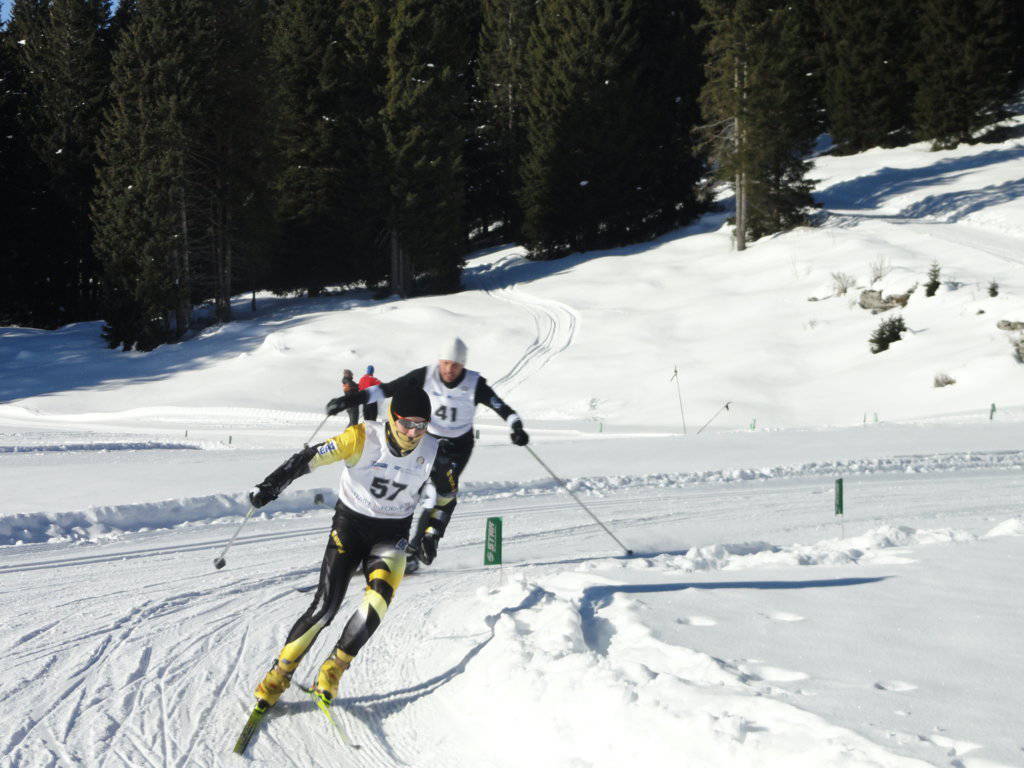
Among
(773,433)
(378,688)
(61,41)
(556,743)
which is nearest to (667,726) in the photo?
(556,743)

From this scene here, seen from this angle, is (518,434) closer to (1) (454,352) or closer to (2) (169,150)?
(1) (454,352)

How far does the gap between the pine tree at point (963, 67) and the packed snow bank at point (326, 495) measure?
40.9 meters

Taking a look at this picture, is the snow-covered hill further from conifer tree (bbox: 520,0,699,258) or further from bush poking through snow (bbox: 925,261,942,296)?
conifer tree (bbox: 520,0,699,258)

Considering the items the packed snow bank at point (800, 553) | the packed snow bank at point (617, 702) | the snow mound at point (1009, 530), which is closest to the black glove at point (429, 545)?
the packed snow bank at point (617, 702)

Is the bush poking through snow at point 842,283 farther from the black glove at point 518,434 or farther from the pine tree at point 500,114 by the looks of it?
the black glove at point 518,434

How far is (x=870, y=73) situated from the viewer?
5578 cm

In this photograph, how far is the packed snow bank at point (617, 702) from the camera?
4.27 metres

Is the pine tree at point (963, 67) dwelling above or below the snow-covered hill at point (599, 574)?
above

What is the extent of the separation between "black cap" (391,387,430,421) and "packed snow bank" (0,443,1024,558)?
1.71 meters

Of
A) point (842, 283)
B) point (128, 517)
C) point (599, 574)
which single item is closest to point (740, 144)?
point (842, 283)

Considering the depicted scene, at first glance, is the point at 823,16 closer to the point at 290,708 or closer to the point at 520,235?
the point at 520,235

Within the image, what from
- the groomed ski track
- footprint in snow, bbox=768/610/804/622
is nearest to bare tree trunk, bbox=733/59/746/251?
the groomed ski track

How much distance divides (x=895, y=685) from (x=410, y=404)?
3227mm

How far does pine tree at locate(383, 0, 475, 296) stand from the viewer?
40.8 m
